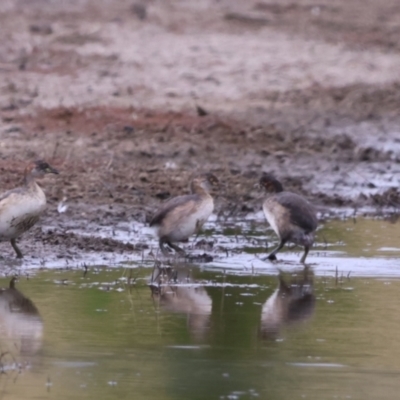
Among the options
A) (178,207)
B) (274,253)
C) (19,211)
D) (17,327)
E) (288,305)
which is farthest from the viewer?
(178,207)

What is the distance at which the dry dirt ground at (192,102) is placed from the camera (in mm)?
14484

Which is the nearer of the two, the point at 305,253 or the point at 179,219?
the point at 305,253

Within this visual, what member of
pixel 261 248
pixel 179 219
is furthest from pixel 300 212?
pixel 179 219

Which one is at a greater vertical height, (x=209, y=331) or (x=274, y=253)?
(x=209, y=331)

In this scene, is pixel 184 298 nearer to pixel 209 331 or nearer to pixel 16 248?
pixel 209 331

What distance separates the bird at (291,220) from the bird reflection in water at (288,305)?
834 mm

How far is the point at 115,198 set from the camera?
13656 mm

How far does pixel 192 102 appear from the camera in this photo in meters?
19.1

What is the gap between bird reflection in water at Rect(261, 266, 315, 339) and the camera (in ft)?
28.3

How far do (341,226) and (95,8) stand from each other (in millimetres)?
15752

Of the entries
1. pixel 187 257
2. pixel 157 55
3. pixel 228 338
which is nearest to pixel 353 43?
pixel 157 55

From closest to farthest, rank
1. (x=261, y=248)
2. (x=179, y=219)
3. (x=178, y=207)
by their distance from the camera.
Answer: (x=179, y=219)
(x=178, y=207)
(x=261, y=248)

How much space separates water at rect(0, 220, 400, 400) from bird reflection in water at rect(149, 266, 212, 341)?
12mm

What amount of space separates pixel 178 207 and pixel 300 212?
1012 millimetres
